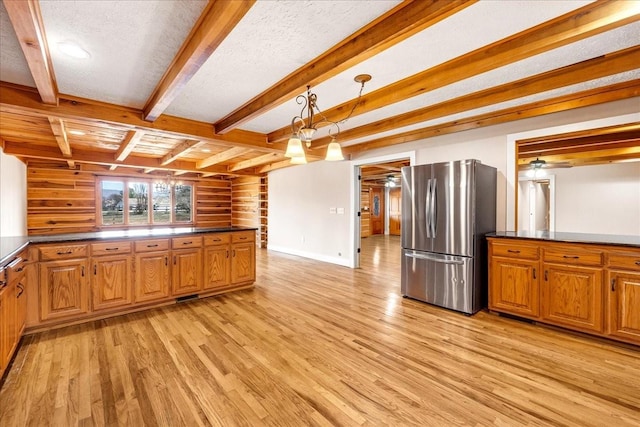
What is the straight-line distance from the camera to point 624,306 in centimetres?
246

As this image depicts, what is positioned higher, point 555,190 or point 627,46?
point 627,46

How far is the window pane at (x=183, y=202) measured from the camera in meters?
9.07

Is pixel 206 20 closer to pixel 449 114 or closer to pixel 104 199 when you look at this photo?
pixel 449 114

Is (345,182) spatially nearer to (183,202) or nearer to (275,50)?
(275,50)

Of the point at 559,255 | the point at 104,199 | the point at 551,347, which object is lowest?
the point at 551,347

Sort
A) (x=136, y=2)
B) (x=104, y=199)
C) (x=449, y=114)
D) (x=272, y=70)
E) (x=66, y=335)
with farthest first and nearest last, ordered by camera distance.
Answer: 1. (x=104, y=199)
2. (x=449, y=114)
3. (x=66, y=335)
4. (x=272, y=70)
5. (x=136, y=2)

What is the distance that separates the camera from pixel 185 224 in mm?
9156

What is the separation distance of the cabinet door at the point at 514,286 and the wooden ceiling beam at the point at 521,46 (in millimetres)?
2098

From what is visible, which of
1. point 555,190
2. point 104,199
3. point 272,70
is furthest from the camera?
point 104,199

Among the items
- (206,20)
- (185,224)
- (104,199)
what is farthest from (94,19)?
(185,224)

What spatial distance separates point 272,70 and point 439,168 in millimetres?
2306

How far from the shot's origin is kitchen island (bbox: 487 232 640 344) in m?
2.46

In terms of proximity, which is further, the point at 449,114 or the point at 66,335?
the point at 449,114

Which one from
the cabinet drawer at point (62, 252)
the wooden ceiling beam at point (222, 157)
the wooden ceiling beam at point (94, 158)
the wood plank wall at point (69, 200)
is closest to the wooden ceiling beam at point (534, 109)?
the wooden ceiling beam at point (222, 157)
